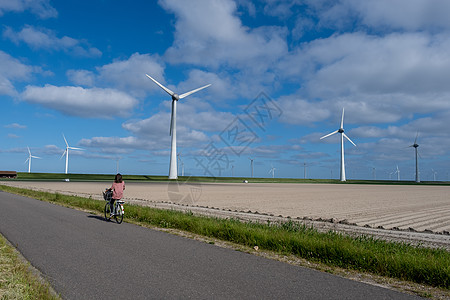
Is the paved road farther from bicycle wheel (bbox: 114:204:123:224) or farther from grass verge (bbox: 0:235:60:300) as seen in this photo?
bicycle wheel (bbox: 114:204:123:224)

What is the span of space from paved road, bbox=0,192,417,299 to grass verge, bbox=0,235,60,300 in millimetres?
286

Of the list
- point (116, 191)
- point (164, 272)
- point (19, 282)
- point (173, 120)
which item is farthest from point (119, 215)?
point (173, 120)

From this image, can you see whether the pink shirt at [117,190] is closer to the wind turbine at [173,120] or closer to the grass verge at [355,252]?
the grass verge at [355,252]

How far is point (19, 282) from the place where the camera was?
6.40m

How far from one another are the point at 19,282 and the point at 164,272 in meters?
2.76

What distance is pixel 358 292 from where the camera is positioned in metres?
6.43

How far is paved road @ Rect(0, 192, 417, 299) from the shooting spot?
6.22 meters

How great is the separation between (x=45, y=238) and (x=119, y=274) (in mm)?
5337

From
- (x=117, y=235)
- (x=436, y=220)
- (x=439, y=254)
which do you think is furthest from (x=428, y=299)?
(x=436, y=220)

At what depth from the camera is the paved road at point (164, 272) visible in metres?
6.22

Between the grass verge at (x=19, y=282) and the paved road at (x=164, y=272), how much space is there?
0.94 ft

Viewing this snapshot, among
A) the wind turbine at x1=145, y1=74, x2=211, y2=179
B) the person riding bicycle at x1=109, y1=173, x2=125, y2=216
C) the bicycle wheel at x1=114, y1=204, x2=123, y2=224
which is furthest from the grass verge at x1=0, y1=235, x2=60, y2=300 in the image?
the wind turbine at x1=145, y1=74, x2=211, y2=179

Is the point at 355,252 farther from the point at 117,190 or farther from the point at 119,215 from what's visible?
the point at 117,190

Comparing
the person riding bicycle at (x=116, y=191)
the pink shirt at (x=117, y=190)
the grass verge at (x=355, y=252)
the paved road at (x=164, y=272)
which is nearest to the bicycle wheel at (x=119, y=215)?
the person riding bicycle at (x=116, y=191)
